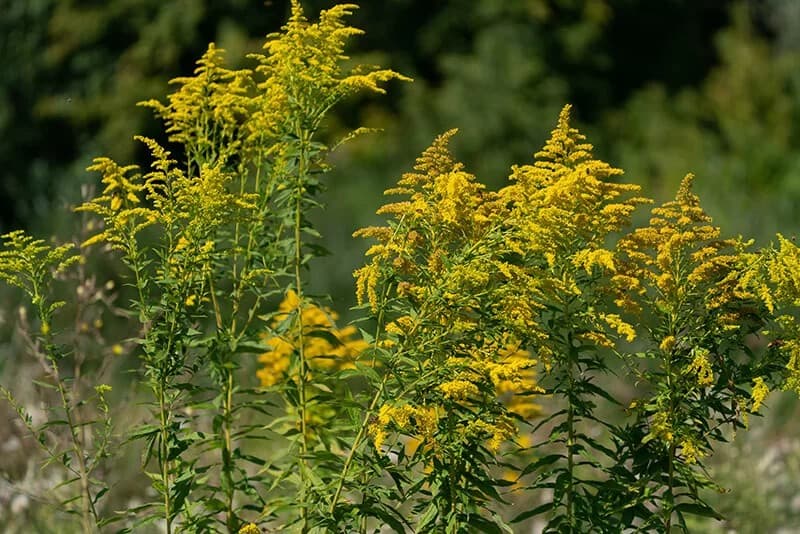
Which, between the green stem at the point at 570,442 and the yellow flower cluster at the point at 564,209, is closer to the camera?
the yellow flower cluster at the point at 564,209

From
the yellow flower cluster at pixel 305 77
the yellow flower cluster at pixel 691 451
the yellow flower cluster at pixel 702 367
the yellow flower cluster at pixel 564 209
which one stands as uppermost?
the yellow flower cluster at pixel 305 77

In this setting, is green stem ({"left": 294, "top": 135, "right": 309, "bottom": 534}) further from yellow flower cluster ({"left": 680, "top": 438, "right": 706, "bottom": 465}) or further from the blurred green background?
the blurred green background

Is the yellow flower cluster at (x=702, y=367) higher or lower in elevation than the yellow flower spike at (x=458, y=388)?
higher

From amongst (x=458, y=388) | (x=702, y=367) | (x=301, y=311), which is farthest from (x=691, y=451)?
(x=301, y=311)

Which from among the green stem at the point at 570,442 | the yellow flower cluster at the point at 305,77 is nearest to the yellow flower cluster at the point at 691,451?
the green stem at the point at 570,442

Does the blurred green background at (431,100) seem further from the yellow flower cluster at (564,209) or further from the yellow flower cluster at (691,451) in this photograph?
the yellow flower cluster at (691,451)

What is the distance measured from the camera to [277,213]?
3494 mm

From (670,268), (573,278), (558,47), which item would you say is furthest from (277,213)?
(558,47)

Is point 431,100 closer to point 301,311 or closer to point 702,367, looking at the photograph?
point 301,311

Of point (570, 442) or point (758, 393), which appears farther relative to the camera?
point (570, 442)

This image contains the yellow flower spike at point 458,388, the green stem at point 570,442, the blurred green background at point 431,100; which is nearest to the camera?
the yellow flower spike at point 458,388

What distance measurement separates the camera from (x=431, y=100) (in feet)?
34.2

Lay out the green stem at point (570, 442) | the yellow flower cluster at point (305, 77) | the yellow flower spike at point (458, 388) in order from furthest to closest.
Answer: the yellow flower cluster at point (305, 77), the green stem at point (570, 442), the yellow flower spike at point (458, 388)

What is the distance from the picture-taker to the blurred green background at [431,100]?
9.72 metres
